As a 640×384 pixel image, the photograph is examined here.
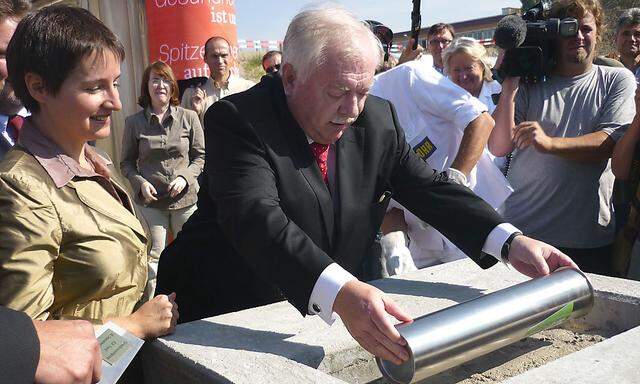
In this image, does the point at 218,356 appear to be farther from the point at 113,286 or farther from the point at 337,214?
the point at 337,214

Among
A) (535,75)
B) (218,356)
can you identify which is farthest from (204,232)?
(535,75)

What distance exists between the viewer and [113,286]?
62.2 inches

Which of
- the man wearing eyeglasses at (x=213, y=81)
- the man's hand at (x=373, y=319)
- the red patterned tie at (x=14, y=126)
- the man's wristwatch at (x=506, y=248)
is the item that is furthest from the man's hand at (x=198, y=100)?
the man's hand at (x=373, y=319)

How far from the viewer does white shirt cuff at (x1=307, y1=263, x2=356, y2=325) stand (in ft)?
4.89

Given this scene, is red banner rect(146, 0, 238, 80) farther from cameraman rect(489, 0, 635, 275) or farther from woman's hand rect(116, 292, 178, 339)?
woman's hand rect(116, 292, 178, 339)

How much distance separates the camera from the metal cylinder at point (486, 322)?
1.38 m

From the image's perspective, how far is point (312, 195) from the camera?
71.7 inches

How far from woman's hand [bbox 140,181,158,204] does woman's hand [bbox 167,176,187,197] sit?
113mm

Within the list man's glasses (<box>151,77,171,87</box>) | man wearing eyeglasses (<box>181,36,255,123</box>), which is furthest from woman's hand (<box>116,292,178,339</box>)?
man wearing eyeglasses (<box>181,36,255,123</box>)

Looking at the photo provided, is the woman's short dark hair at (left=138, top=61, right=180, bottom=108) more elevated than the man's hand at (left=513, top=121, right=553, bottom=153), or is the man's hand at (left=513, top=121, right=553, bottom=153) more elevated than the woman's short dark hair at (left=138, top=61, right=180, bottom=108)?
the man's hand at (left=513, top=121, right=553, bottom=153)

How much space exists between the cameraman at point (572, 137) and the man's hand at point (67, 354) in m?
2.16

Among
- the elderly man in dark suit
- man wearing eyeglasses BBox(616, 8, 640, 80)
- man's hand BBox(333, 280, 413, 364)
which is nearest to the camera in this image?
man's hand BBox(333, 280, 413, 364)

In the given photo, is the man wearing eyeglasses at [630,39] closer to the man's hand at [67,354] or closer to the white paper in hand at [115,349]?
the white paper in hand at [115,349]

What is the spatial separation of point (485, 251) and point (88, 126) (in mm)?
1212
